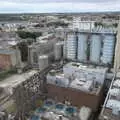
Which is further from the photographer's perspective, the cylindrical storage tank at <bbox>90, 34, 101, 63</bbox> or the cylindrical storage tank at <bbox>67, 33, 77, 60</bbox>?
the cylindrical storage tank at <bbox>67, 33, 77, 60</bbox>

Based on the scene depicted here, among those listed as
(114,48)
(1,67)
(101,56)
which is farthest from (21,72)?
(114,48)

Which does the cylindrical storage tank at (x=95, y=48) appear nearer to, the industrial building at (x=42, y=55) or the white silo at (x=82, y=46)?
the white silo at (x=82, y=46)

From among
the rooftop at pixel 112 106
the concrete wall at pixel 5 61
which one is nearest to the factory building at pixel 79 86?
the rooftop at pixel 112 106

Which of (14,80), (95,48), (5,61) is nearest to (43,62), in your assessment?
(14,80)

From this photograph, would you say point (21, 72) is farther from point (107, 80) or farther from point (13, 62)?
point (107, 80)

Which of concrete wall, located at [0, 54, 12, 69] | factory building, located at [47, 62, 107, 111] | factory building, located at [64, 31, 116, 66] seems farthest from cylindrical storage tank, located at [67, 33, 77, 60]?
concrete wall, located at [0, 54, 12, 69]

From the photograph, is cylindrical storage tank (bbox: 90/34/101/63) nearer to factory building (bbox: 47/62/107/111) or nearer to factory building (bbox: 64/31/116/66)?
factory building (bbox: 64/31/116/66)
